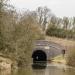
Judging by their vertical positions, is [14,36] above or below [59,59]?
above

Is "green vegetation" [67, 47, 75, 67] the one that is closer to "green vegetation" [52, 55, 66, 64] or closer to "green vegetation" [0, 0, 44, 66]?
"green vegetation" [0, 0, 44, 66]

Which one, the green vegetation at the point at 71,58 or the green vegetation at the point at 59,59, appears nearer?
the green vegetation at the point at 71,58

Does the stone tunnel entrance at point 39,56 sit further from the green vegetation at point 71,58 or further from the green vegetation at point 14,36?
the green vegetation at point 14,36

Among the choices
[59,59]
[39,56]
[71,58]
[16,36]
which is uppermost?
[16,36]

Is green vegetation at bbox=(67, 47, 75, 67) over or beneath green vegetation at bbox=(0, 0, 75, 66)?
beneath

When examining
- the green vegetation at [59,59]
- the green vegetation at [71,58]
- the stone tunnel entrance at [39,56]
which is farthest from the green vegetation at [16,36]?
the stone tunnel entrance at [39,56]

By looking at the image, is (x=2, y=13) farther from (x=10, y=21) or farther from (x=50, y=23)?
(x=50, y=23)

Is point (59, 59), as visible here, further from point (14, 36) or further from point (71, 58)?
point (14, 36)

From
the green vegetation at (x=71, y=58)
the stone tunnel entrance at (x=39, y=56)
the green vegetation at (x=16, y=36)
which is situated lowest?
the stone tunnel entrance at (x=39, y=56)

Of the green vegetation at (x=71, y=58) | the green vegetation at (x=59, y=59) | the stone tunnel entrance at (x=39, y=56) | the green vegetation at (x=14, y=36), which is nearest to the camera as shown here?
the green vegetation at (x=14, y=36)

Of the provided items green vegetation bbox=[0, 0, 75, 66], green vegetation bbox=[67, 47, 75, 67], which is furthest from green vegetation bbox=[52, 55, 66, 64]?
green vegetation bbox=[0, 0, 75, 66]

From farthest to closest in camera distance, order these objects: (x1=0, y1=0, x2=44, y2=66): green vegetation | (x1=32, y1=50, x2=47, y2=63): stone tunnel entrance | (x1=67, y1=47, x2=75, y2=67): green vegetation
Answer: (x1=32, y1=50, x2=47, y2=63): stone tunnel entrance → (x1=67, y1=47, x2=75, y2=67): green vegetation → (x1=0, y1=0, x2=44, y2=66): green vegetation

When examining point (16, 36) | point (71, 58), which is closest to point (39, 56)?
point (71, 58)

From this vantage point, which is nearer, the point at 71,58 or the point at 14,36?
the point at 14,36
